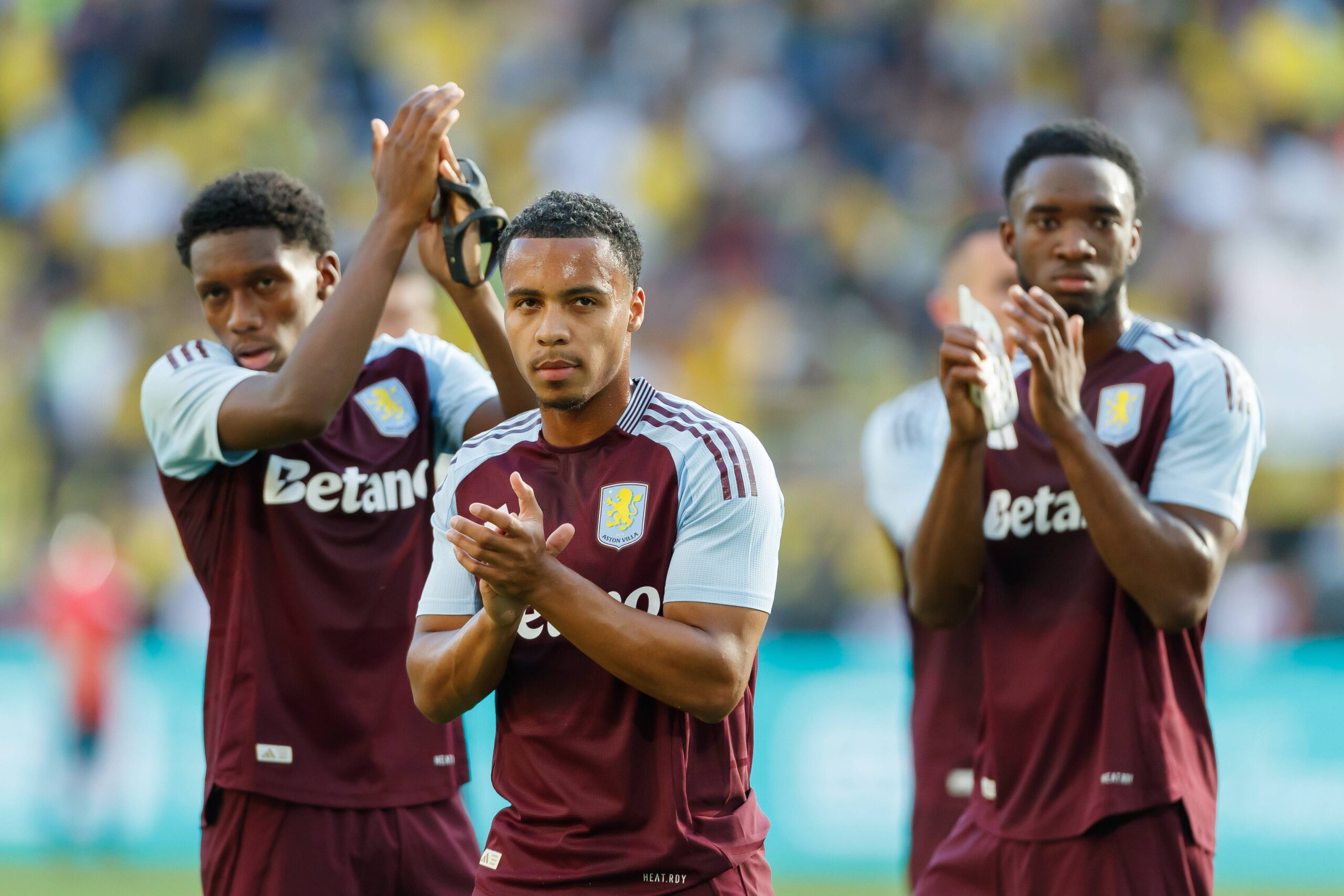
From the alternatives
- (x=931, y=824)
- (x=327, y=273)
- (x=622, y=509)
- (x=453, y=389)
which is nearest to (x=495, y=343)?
(x=453, y=389)

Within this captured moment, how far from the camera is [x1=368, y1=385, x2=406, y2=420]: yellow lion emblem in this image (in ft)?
13.2

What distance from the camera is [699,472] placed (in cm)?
308

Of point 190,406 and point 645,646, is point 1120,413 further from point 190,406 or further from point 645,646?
point 190,406

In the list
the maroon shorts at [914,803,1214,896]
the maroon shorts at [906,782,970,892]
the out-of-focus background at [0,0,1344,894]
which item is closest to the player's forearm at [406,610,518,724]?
the maroon shorts at [914,803,1214,896]

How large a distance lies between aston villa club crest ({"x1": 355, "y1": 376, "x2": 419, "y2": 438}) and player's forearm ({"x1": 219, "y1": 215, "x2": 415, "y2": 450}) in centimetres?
26

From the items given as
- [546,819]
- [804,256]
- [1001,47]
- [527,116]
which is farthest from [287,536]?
[1001,47]

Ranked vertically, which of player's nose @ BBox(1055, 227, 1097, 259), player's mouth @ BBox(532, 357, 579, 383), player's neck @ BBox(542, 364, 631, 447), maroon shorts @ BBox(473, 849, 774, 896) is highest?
player's nose @ BBox(1055, 227, 1097, 259)

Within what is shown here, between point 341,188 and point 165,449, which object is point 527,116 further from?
point 165,449

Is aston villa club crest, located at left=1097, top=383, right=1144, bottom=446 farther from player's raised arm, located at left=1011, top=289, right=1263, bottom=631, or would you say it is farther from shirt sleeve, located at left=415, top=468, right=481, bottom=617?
shirt sleeve, located at left=415, top=468, right=481, bottom=617

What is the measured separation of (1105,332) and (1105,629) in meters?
0.76

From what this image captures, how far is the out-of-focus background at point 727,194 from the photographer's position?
11742 mm

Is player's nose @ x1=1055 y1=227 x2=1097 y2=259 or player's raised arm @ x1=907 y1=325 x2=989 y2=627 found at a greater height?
player's nose @ x1=1055 y1=227 x2=1097 y2=259

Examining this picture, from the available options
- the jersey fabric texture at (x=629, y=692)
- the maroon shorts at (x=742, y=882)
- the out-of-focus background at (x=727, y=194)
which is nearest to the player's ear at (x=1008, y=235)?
the jersey fabric texture at (x=629, y=692)

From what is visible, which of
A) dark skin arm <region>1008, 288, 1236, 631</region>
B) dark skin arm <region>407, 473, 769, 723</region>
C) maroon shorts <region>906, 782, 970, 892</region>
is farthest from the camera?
maroon shorts <region>906, 782, 970, 892</region>
